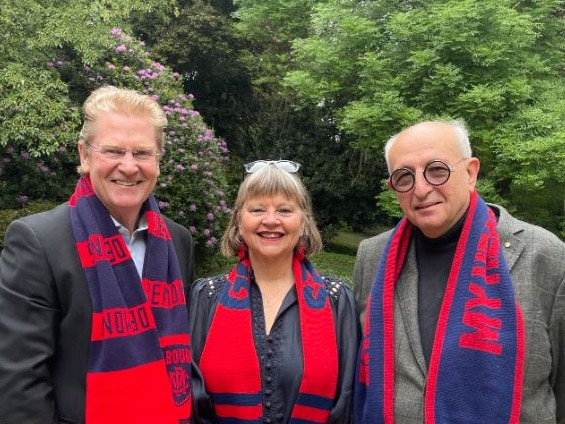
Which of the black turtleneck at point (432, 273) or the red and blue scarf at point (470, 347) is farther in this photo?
the black turtleneck at point (432, 273)

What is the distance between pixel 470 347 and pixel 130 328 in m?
1.27

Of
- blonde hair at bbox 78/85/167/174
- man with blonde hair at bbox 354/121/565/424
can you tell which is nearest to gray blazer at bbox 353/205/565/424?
man with blonde hair at bbox 354/121/565/424

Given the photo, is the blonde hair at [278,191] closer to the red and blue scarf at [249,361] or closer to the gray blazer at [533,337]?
the red and blue scarf at [249,361]

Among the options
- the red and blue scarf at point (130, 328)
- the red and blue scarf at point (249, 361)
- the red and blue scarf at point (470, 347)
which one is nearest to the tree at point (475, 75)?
the red and blue scarf at point (470, 347)

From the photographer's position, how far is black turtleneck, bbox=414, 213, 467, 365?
7.23 feet

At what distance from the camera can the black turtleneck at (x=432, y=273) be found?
7.23 ft

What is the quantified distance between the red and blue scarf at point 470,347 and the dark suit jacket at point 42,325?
112cm

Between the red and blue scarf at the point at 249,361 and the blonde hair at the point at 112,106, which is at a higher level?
the blonde hair at the point at 112,106

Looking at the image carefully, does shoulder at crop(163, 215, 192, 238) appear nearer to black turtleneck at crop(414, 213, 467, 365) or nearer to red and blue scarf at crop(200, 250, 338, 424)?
red and blue scarf at crop(200, 250, 338, 424)

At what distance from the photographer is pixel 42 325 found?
1854mm

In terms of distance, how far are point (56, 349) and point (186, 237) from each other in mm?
832

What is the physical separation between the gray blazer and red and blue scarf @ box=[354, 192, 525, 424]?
0.04m

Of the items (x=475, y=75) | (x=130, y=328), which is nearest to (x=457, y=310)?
(x=130, y=328)

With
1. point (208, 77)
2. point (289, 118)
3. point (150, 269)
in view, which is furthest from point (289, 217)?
point (208, 77)
